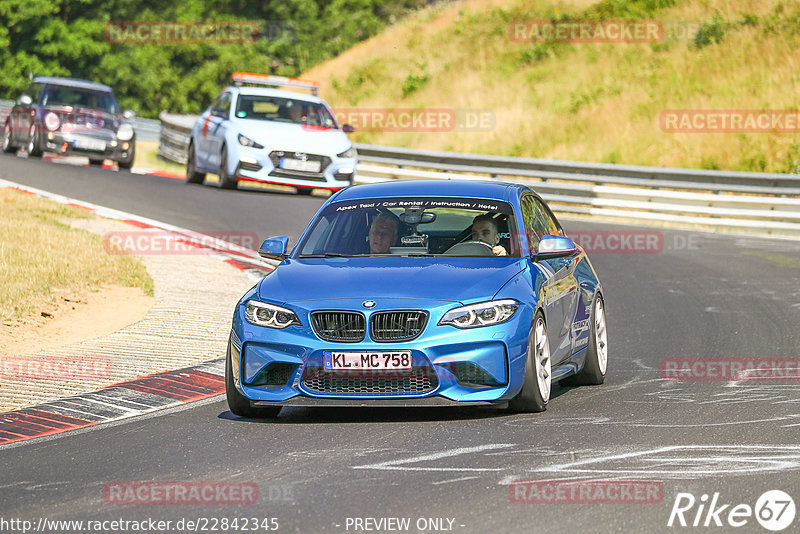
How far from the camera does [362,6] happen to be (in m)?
65.6

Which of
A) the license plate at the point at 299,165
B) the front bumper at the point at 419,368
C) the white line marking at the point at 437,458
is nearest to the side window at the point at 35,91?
the license plate at the point at 299,165

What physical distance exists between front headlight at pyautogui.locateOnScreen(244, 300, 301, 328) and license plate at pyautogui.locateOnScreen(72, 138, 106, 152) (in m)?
20.8

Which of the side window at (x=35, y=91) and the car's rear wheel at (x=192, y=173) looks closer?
the car's rear wheel at (x=192, y=173)

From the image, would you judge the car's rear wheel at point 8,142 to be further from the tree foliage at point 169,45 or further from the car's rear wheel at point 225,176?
the tree foliage at point 169,45

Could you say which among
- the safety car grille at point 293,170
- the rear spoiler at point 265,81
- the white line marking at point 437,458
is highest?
the rear spoiler at point 265,81

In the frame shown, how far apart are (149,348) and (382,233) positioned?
114 inches

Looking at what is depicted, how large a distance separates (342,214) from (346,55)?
4102 centimetres

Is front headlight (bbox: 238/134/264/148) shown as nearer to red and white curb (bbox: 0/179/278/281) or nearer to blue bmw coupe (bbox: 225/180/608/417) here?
red and white curb (bbox: 0/179/278/281)

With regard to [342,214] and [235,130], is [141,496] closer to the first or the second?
[342,214]

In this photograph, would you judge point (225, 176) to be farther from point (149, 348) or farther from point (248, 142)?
point (149, 348)

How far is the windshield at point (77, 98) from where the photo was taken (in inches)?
1133

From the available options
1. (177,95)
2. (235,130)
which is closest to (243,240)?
(235,130)

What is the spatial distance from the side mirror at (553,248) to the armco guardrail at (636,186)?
14656 millimetres

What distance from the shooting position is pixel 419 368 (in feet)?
26.6
